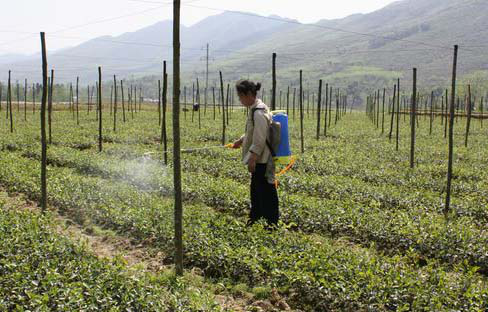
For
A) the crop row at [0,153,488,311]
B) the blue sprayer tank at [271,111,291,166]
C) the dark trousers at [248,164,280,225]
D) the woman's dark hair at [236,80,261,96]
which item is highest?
the woman's dark hair at [236,80,261,96]

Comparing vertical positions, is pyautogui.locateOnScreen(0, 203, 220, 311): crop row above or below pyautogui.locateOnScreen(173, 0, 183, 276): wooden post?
below

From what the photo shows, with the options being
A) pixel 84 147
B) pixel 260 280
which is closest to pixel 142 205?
pixel 260 280

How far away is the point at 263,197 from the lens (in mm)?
7324

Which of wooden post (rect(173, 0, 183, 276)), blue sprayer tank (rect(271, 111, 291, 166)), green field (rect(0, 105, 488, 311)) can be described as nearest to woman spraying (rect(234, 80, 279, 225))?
blue sprayer tank (rect(271, 111, 291, 166))

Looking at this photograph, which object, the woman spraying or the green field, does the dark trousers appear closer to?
the woman spraying

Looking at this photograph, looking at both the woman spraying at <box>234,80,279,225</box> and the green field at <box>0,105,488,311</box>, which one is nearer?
the green field at <box>0,105,488,311</box>

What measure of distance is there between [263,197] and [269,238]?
990 millimetres

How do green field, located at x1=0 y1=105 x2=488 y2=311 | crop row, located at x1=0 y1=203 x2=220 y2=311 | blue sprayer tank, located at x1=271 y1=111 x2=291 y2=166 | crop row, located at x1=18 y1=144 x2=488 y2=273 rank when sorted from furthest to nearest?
blue sprayer tank, located at x1=271 y1=111 x2=291 y2=166 < crop row, located at x1=18 y1=144 x2=488 y2=273 < green field, located at x1=0 y1=105 x2=488 y2=311 < crop row, located at x1=0 y1=203 x2=220 y2=311

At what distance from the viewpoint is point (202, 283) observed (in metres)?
5.93

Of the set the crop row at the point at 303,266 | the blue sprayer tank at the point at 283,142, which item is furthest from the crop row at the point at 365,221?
the blue sprayer tank at the point at 283,142

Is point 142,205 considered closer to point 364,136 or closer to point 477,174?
point 477,174

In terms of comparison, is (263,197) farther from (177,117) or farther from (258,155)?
(177,117)

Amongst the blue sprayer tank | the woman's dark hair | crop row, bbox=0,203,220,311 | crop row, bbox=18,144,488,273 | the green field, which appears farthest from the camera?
the blue sprayer tank

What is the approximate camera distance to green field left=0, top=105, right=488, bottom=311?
16.2ft
